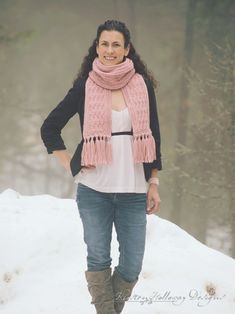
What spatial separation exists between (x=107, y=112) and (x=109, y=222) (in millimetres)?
561

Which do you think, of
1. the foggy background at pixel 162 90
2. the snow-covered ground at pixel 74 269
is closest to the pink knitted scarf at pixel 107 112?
the snow-covered ground at pixel 74 269

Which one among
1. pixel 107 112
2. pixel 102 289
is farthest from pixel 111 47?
pixel 102 289

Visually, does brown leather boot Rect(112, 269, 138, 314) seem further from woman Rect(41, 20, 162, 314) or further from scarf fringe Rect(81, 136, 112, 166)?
scarf fringe Rect(81, 136, 112, 166)

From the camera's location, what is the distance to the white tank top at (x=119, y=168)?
2.39 metres

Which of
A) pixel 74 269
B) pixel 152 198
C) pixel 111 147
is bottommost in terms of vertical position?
pixel 74 269

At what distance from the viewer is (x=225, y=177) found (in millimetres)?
11305

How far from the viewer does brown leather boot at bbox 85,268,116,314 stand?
2.55m

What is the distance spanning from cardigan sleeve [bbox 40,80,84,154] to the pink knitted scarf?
64mm

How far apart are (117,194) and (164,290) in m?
1.34

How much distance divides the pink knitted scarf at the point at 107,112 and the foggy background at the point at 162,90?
7.75 metres

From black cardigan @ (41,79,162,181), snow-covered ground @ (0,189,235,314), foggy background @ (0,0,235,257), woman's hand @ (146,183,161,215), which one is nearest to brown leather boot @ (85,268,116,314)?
woman's hand @ (146,183,161,215)

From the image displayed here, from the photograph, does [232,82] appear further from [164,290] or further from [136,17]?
[136,17]

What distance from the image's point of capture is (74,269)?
3.88 metres

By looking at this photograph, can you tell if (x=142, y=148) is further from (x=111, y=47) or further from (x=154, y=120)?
(x=111, y=47)
